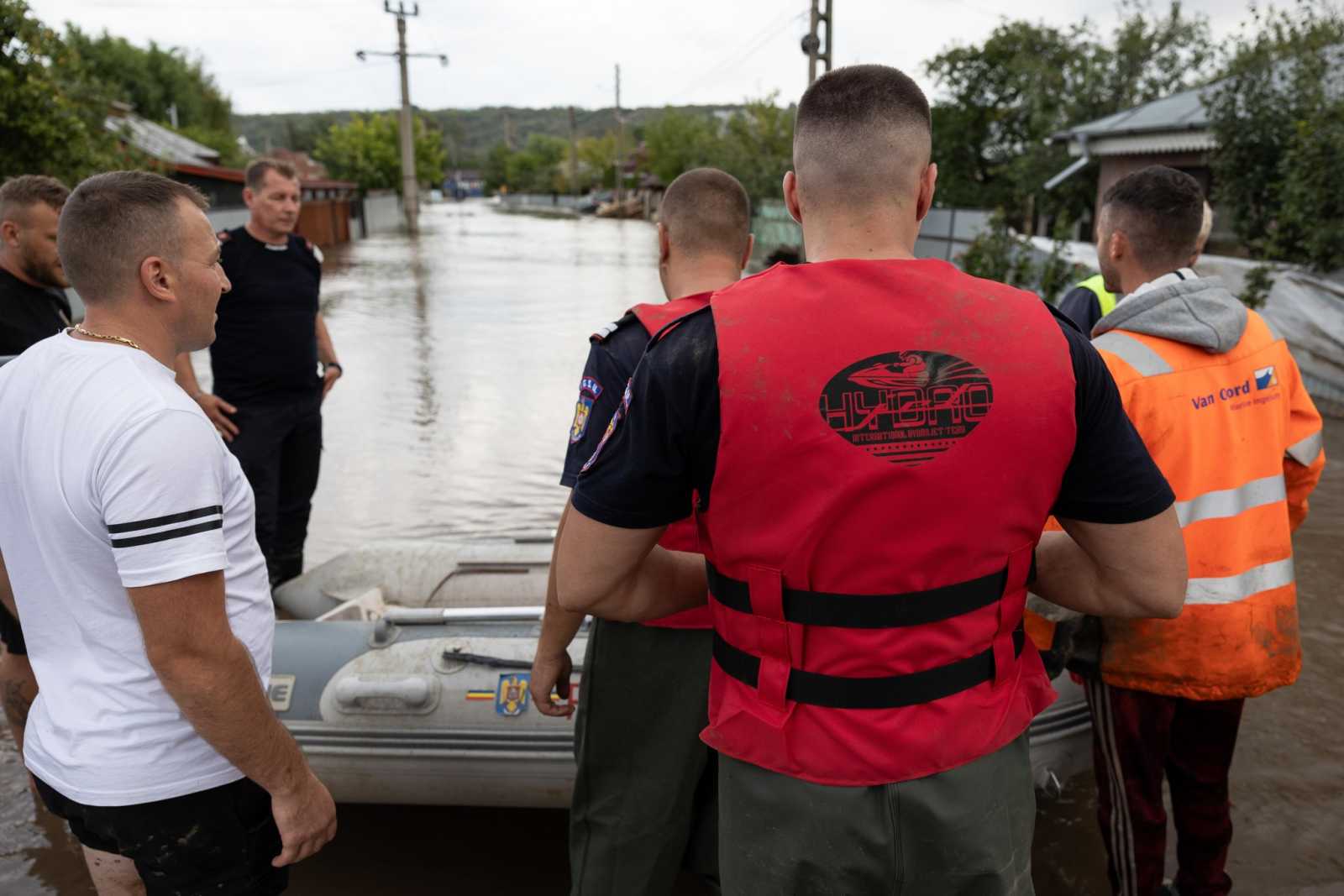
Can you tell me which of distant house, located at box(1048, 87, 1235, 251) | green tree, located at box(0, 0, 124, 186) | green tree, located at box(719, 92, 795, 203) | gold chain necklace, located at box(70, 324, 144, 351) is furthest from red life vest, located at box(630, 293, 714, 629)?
green tree, located at box(719, 92, 795, 203)

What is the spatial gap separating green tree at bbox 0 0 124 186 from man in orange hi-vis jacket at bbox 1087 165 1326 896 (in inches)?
488

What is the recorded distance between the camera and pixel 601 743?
6.93ft

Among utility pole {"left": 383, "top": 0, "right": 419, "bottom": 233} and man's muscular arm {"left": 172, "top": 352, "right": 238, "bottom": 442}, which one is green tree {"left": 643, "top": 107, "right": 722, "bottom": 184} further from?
man's muscular arm {"left": 172, "top": 352, "right": 238, "bottom": 442}

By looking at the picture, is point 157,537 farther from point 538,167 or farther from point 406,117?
point 538,167

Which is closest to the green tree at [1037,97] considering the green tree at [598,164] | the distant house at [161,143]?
the distant house at [161,143]

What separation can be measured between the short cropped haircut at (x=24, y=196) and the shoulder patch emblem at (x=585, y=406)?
2403 mm

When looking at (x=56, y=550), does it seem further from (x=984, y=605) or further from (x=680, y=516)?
(x=984, y=605)

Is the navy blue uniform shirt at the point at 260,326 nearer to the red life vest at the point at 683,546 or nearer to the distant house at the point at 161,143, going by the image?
the red life vest at the point at 683,546

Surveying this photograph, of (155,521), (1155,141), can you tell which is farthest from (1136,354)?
(1155,141)

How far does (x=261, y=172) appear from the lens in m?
4.09

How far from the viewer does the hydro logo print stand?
1.27 metres

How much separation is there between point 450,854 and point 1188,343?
8.75 feet

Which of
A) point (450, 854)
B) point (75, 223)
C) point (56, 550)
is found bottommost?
point (450, 854)

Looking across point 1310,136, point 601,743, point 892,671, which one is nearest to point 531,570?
point 601,743
